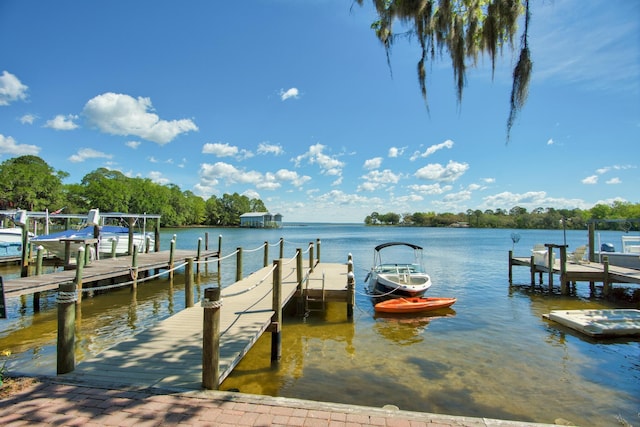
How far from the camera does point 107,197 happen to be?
73.7 metres

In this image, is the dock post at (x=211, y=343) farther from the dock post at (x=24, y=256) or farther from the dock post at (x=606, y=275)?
the dock post at (x=606, y=275)

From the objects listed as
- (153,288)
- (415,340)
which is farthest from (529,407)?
(153,288)

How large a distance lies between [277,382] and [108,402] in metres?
3.21

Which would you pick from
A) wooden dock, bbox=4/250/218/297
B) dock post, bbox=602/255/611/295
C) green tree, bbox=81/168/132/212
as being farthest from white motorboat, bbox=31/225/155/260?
green tree, bbox=81/168/132/212

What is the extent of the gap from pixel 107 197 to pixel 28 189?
77.3 ft

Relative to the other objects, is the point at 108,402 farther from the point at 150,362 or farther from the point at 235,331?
the point at 235,331

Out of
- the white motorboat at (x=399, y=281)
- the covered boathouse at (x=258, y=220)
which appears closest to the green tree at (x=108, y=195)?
the covered boathouse at (x=258, y=220)

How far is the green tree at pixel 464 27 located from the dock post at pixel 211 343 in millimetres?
5648

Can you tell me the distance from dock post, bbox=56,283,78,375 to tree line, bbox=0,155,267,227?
2033 inches

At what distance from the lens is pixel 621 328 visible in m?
9.34

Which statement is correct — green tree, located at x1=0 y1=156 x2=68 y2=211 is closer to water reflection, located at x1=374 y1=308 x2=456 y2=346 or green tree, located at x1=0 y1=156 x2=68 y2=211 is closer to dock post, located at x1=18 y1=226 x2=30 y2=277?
dock post, located at x1=18 y1=226 x2=30 y2=277

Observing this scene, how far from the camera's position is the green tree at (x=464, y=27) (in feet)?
18.8

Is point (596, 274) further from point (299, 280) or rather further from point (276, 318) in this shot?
point (276, 318)

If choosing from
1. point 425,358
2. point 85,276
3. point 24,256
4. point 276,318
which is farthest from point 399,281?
point 24,256
